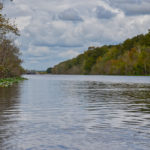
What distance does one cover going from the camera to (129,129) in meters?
11.4

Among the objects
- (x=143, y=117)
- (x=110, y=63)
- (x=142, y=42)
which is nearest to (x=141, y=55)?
(x=142, y=42)

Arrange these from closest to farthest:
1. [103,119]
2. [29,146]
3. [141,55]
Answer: [29,146] → [103,119] → [141,55]

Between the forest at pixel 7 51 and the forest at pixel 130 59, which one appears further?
the forest at pixel 130 59

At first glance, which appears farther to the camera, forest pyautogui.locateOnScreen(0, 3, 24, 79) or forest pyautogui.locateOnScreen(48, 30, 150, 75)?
forest pyautogui.locateOnScreen(48, 30, 150, 75)

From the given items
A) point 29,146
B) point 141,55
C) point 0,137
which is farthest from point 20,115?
point 141,55

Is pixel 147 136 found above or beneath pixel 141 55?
beneath

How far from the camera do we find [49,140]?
9.67m

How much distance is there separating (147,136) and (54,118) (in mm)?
5074

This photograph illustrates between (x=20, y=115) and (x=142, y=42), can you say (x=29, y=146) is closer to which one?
(x=20, y=115)

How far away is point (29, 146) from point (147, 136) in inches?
140

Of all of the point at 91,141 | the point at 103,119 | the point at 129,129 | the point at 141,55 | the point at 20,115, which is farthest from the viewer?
the point at 141,55

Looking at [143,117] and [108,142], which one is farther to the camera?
[143,117]

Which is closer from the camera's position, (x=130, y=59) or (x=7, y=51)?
(x=7, y=51)

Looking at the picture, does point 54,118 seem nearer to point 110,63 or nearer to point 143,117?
point 143,117
